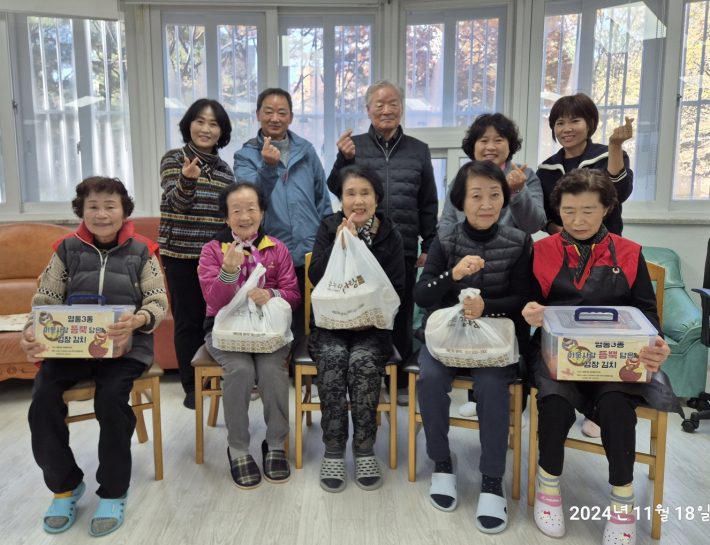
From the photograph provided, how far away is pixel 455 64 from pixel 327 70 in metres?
0.87

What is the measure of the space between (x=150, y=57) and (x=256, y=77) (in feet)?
2.35

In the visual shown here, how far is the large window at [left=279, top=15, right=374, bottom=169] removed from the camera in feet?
12.1

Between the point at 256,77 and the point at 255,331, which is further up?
the point at 256,77

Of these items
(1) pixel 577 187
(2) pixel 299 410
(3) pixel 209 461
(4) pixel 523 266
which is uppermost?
(1) pixel 577 187

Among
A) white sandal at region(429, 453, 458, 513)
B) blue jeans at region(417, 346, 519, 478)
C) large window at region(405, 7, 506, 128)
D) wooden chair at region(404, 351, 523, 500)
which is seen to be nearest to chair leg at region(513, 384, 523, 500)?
wooden chair at region(404, 351, 523, 500)

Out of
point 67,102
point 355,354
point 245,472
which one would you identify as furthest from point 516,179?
point 67,102

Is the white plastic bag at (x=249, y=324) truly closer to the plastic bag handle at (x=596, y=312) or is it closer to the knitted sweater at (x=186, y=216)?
the knitted sweater at (x=186, y=216)

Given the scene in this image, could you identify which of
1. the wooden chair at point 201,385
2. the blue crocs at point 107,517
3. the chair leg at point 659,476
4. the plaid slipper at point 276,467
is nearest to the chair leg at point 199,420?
the wooden chair at point 201,385

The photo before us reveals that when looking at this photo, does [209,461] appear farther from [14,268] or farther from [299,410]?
[14,268]

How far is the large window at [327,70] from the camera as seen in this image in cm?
370

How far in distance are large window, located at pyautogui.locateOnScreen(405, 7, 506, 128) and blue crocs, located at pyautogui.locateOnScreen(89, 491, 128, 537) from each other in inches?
116

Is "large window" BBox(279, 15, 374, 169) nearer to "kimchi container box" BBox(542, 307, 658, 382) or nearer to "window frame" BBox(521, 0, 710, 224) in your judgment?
"window frame" BBox(521, 0, 710, 224)

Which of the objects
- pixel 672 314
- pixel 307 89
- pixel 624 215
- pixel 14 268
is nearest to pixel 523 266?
pixel 672 314

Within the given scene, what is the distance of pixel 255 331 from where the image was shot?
6.35 feet
